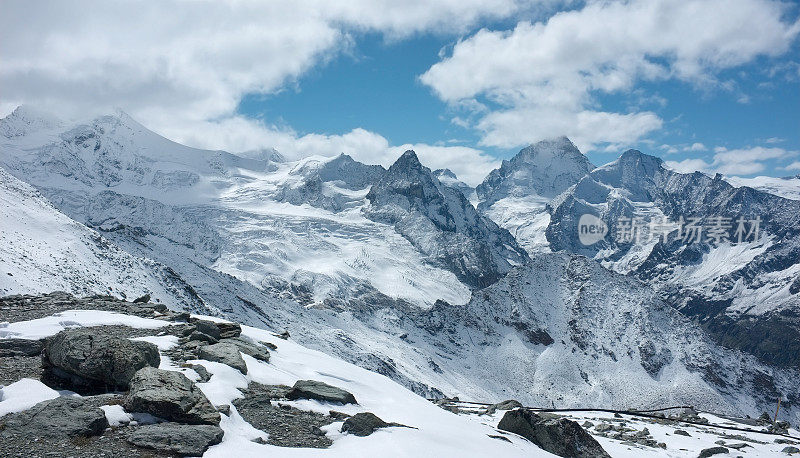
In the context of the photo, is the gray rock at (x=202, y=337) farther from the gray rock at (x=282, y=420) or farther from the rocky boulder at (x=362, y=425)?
the rocky boulder at (x=362, y=425)

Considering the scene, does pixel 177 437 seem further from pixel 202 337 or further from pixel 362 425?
pixel 202 337

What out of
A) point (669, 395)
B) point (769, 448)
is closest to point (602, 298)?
point (669, 395)

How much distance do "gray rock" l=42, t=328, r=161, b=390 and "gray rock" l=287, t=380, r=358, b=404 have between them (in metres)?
4.66

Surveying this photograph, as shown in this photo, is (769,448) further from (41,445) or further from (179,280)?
(179,280)

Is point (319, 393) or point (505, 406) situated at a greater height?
point (319, 393)

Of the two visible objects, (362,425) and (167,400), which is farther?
(362,425)

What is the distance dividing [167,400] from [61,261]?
57.3 metres

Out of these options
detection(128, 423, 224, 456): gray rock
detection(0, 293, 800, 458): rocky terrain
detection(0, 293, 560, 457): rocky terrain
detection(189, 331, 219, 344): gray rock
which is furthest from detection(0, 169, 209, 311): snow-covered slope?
detection(128, 423, 224, 456): gray rock

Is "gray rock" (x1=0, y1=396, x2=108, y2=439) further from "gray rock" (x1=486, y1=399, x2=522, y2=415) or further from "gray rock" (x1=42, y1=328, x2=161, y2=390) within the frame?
"gray rock" (x1=486, y1=399, x2=522, y2=415)

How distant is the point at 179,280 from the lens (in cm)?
8475

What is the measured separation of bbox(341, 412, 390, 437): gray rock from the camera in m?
14.2

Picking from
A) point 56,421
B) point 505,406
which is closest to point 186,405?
point 56,421

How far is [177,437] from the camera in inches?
463

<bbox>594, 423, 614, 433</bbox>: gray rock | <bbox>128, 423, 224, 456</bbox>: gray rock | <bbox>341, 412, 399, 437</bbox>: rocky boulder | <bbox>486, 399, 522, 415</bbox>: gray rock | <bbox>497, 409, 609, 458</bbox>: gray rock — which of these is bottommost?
<bbox>486, 399, 522, 415</bbox>: gray rock
